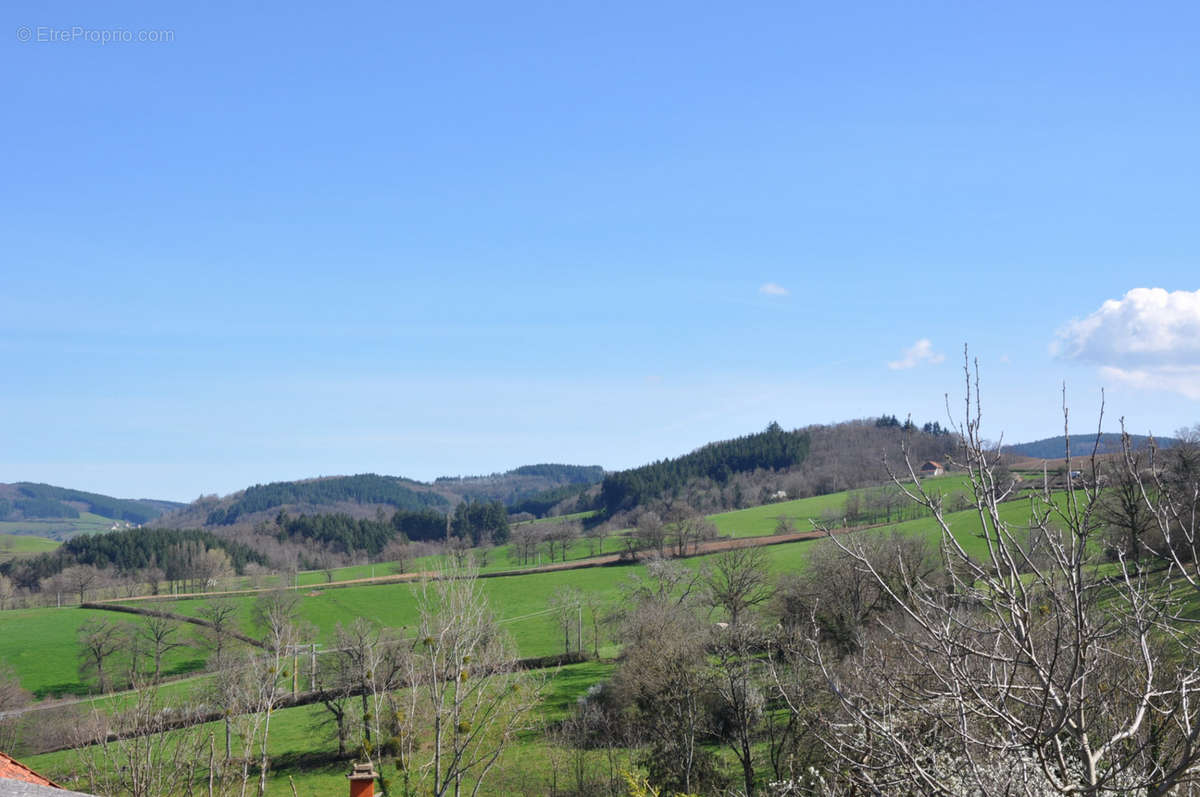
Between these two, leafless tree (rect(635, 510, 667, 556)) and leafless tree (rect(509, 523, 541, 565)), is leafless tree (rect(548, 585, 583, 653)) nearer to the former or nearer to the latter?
leafless tree (rect(635, 510, 667, 556))

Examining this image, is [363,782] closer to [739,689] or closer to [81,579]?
[739,689]

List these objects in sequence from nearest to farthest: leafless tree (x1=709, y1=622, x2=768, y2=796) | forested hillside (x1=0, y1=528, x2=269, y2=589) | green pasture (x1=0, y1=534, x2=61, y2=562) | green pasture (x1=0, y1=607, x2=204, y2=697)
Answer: leafless tree (x1=709, y1=622, x2=768, y2=796)
green pasture (x1=0, y1=607, x2=204, y2=697)
forested hillside (x1=0, y1=528, x2=269, y2=589)
green pasture (x1=0, y1=534, x2=61, y2=562)

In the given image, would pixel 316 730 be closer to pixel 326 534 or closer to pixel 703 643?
pixel 703 643

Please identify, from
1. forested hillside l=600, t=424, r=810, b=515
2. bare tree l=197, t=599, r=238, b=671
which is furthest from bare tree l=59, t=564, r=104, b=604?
forested hillside l=600, t=424, r=810, b=515

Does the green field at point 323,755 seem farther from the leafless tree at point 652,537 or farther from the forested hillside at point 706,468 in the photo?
the forested hillside at point 706,468

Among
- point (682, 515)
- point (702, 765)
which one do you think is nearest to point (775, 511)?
point (682, 515)

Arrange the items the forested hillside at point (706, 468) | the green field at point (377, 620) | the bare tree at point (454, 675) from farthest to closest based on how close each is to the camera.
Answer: the forested hillside at point (706, 468) → the green field at point (377, 620) → the bare tree at point (454, 675)

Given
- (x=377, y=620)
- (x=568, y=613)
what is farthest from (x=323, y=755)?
(x=377, y=620)

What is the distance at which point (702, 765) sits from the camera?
25.3m

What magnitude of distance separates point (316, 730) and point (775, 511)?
6646 centimetres

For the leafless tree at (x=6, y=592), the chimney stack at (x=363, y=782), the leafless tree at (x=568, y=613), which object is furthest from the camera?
the leafless tree at (x=6, y=592)

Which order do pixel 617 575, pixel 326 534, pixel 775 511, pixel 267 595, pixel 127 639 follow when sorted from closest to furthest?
pixel 127 639, pixel 267 595, pixel 617 575, pixel 775 511, pixel 326 534

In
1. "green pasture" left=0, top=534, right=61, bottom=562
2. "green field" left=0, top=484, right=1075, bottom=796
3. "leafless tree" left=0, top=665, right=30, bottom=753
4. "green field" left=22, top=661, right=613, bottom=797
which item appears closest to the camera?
"green field" left=22, top=661, right=613, bottom=797

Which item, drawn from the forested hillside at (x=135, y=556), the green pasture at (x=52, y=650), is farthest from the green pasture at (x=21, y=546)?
the green pasture at (x=52, y=650)
